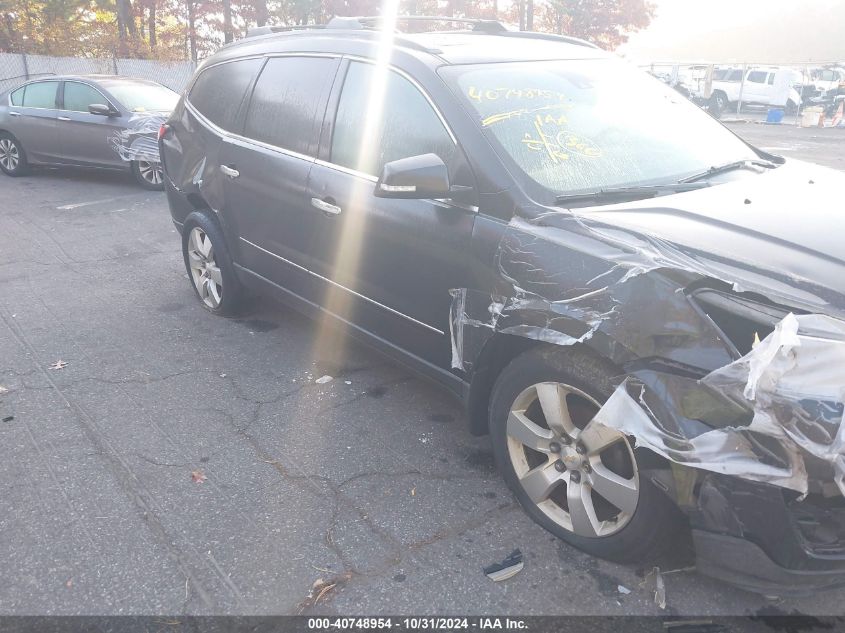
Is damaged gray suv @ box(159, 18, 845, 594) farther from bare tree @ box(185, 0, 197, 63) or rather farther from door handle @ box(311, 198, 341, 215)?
bare tree @ box(185, 0, 197, 63)

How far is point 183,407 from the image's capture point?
3.97 metres

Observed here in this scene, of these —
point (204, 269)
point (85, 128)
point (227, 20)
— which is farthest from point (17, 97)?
point (227, 20)

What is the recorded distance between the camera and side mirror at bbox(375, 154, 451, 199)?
9.37 feet

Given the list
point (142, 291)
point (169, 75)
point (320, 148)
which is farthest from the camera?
point (169, 75)

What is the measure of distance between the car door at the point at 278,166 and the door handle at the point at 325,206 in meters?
0.07

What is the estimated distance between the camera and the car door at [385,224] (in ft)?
10.2

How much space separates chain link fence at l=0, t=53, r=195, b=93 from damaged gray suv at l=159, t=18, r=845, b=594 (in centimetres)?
1702

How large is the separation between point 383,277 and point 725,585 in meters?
1.98

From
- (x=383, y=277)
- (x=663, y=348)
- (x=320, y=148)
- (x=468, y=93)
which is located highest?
(x=468, y=93)

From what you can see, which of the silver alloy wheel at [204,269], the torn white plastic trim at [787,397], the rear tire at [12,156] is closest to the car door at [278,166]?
the silver alloy wheel at [204,269]

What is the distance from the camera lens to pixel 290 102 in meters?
4.11

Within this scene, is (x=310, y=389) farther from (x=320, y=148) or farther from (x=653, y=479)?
(x=653, y=479)

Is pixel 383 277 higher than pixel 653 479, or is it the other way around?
pixel 383 277

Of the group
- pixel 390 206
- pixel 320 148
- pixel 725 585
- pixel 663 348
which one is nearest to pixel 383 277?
pixel 390 206
